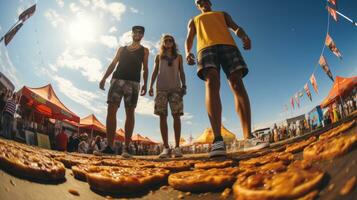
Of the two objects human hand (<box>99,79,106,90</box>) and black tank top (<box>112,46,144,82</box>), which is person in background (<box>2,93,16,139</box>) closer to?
black tank top (<box>112,46,144,82</box>)

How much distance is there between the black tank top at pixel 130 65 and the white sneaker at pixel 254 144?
113 cm

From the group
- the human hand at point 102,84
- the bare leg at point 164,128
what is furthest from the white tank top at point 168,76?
the human hand at point 102,84

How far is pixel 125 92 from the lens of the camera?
1.80 m

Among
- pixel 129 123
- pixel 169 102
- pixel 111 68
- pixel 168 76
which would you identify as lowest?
pixel 129 123

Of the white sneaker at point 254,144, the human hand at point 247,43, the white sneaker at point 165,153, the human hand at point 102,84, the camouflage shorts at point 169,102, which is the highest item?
the human hand at point 247,43

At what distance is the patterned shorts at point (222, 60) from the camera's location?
1162mm

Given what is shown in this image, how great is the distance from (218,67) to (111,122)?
956 mm

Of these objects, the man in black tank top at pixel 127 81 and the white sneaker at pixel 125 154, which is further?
the man in black tank top at pixel 127 81

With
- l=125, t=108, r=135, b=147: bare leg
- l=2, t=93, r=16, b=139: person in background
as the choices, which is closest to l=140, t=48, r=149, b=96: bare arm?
l=125, t=108, r=135, b=147: bare leg

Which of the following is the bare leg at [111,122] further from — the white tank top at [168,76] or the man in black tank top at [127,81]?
the white tank top at [168,76]

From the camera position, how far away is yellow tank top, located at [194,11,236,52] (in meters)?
1.27

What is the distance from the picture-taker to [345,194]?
20cm

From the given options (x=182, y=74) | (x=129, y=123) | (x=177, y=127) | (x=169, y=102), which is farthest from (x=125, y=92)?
(x=182, y=74)

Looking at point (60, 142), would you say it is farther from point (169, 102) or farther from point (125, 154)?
point (169, 102)
